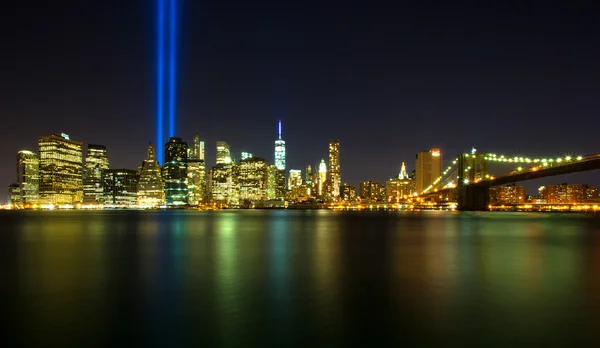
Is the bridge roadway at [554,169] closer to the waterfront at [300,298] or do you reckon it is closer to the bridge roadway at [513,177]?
the bridge roadway at [513,177]

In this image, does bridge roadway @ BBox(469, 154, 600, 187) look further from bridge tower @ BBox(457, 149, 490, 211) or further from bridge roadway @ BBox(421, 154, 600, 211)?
bridge tower @ BBox(457, 149, 490, 211)

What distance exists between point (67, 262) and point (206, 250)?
8.90 m

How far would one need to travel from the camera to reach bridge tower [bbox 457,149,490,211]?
111875 mm

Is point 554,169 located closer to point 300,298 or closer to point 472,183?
point 472,183

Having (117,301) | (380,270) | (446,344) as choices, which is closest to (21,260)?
(117,301)

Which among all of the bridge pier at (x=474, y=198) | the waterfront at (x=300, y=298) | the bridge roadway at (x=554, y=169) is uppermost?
the bridge roadway at (x=554, y=169)

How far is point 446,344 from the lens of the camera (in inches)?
433

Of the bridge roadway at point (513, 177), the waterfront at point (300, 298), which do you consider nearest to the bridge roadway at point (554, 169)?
the bridge roadway at point (513, 177)

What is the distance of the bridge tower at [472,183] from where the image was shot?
367 feet

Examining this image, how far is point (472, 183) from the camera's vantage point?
110625mm

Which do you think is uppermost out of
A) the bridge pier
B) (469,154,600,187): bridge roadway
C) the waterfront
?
(469,154,600,187): bridge roadway

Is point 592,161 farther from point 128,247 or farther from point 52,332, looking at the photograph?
point 52,332

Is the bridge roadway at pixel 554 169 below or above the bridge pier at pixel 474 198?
above

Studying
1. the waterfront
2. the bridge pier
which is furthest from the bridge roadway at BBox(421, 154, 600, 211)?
the waterfront
